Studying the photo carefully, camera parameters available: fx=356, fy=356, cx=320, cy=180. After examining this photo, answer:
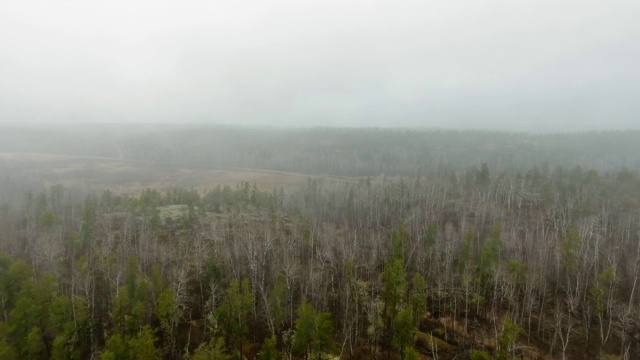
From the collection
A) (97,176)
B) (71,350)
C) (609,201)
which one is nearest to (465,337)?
(71,350)

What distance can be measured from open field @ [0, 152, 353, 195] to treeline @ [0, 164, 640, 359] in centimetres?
6968

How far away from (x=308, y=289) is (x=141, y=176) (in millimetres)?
147219

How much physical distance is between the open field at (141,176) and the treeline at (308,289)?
69682 millimetres

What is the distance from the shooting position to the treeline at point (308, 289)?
3888 cm

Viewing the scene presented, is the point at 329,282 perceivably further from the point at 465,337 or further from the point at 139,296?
the point at 139,296

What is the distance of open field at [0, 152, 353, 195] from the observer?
152 metres

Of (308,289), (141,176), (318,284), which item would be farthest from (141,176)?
(318,284)

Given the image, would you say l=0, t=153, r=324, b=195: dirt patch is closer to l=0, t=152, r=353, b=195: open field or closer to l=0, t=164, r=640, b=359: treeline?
l=0, t=152, r=353, b=195: open field

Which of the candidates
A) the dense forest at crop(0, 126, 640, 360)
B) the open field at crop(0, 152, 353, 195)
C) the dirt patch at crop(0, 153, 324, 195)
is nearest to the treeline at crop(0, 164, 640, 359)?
the dense forest at crop(0, 126, 640, 360)

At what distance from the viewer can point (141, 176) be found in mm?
172125

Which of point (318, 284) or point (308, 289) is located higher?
point (318, 284)

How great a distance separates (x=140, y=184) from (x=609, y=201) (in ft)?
536

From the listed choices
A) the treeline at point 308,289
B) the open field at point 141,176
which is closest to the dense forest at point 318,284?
the treeline at point 308,289

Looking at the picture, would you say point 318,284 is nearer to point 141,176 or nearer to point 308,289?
point 308,289
